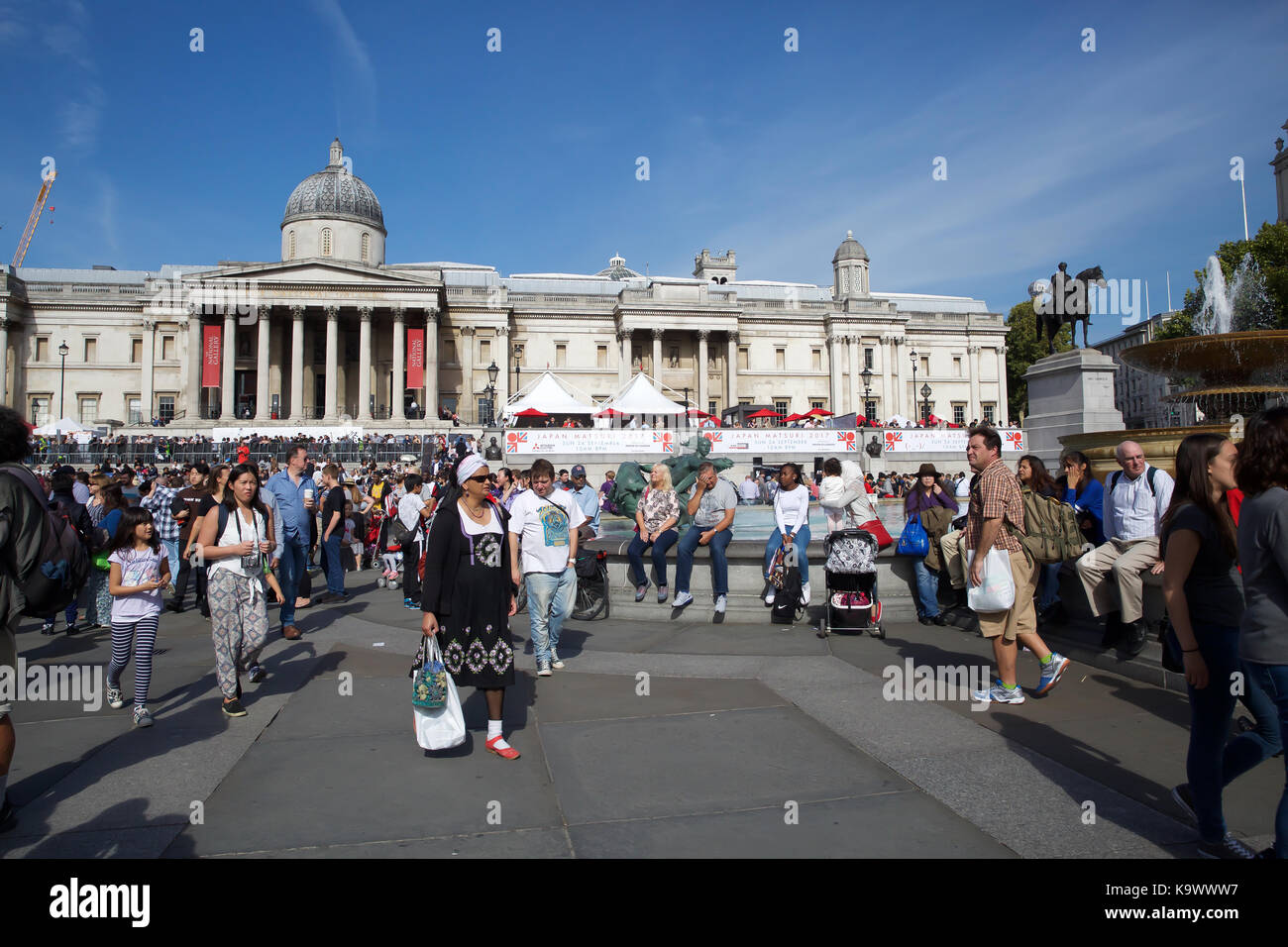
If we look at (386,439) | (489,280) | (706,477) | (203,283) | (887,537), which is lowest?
(887,537)

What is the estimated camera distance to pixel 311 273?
172ft

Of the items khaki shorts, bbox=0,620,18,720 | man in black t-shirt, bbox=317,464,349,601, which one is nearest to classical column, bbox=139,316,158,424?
man in black t-shirt, bbox=317,464,349,601

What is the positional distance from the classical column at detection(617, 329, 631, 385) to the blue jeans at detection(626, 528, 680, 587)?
2071 inches

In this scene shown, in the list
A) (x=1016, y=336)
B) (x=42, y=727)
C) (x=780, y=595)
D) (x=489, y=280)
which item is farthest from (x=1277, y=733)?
(x=1016, y=336)

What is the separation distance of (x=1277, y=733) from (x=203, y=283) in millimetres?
60549

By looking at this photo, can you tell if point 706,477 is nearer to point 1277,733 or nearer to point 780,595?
point 780,595

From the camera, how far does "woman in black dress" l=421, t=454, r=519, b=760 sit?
512 cm

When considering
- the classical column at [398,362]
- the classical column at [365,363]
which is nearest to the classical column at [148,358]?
the classical column at [365,363]

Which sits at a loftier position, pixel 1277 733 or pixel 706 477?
pixel 706 477

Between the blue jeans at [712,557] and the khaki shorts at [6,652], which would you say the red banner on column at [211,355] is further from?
the khaki shorts at [6,652]

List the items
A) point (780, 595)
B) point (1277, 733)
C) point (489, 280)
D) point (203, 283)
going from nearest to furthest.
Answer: point (1277, 733) < point (780, 595) < point (203, 283) < point (489, 280)

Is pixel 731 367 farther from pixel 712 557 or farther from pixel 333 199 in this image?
pixel 712 557

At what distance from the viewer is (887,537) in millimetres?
9422
